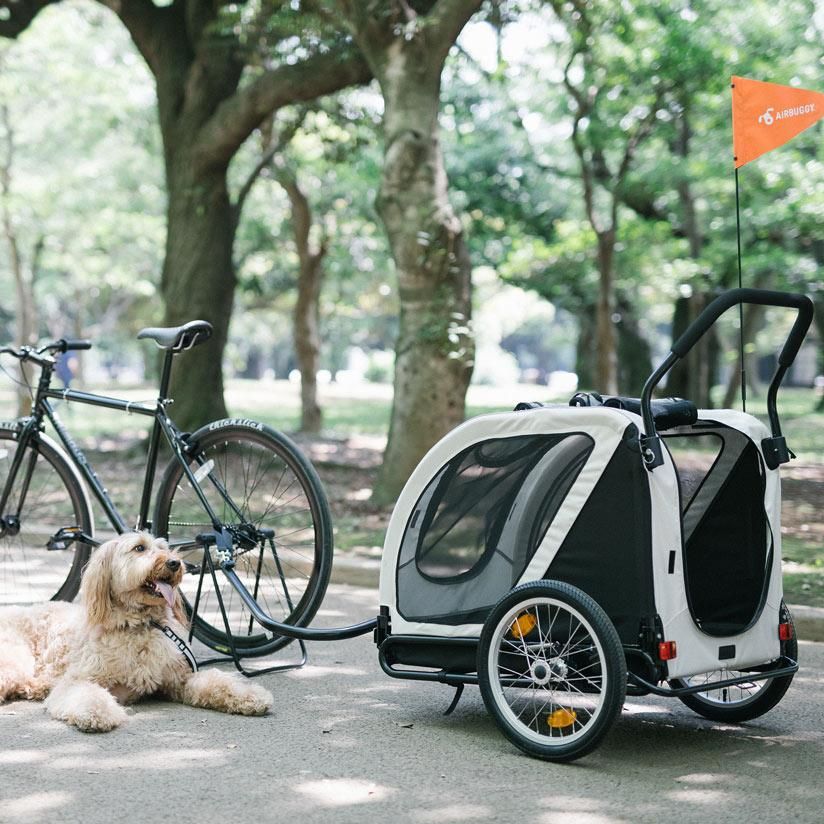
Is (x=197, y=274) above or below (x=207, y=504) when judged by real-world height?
above

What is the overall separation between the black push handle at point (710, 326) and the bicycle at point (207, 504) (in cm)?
170

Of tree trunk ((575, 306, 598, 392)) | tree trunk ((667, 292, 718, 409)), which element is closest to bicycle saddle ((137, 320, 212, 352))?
tree trunk ((667, 292, 718, 409))

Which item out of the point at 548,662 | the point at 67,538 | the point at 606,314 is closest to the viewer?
the point at 548,662

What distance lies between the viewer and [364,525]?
31.9 ft

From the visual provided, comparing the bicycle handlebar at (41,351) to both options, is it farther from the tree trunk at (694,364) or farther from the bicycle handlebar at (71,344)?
the tree trunk at (694,364)

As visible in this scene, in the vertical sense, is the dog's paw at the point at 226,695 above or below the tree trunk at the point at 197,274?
below

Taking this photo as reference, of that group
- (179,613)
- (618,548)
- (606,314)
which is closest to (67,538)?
(179,613)

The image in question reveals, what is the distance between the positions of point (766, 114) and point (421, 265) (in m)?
4.42

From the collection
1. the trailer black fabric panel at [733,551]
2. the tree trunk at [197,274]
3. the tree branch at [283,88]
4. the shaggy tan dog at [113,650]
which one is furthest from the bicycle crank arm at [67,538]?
the tree branch at [283,88]

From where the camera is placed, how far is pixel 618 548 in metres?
4.14

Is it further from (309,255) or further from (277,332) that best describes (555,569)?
(277,332)

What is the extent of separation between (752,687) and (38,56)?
21193 mm

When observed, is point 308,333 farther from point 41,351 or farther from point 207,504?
point 207,504

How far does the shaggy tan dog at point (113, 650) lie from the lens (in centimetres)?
445
